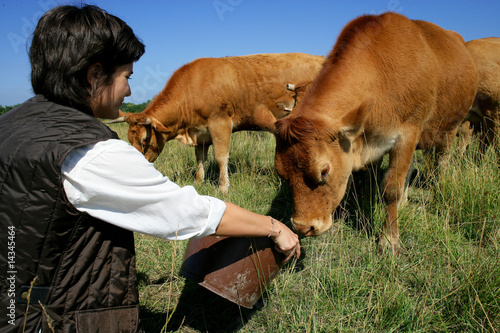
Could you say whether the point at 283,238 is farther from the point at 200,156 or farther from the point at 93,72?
the point at 200,156

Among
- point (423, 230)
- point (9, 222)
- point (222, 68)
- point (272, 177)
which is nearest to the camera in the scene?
point (9, 222)

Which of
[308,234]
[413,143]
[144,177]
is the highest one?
[144,177]

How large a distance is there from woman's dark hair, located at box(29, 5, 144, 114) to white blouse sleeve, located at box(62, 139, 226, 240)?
0.40 meters

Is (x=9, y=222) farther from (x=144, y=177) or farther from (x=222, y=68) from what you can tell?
(x=222, y=68)

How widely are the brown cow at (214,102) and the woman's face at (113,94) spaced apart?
427 centimetres

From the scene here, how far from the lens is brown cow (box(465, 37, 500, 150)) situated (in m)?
5.75

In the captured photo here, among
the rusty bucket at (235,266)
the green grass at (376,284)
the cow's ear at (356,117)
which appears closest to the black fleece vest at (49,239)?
the green grass at (376,284)

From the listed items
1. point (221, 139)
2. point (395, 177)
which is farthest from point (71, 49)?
point (221, 139)

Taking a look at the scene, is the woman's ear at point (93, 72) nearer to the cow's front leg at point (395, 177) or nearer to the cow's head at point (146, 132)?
the cow's front leg at point (395, 177)

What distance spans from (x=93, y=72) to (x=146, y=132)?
474cm

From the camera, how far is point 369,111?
3229mm

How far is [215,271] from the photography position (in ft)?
7.69

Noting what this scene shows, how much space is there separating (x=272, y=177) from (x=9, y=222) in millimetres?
4506

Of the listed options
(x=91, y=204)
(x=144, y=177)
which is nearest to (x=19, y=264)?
(x=91, y=204)
